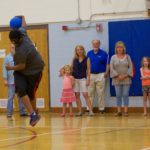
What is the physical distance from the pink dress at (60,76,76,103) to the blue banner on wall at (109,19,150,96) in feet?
3.79

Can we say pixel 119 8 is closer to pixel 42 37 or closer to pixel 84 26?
pixel 84 26

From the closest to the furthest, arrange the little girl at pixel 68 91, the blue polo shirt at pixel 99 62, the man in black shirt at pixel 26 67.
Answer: the man in black shirt at pixel 26 67 < the little girl at pixel 68 91 < the blue polo shirt at pixel 99 62

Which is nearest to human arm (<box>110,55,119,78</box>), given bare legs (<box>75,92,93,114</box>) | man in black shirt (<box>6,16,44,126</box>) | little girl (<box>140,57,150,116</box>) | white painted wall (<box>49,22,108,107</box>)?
little girl (<box>140,57,150,116</box>)

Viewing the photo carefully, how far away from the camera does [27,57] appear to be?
7117 mm

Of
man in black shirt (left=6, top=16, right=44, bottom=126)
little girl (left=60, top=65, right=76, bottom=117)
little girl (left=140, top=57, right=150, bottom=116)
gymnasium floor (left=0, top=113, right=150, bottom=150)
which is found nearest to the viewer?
gymnasium floor (left=0, top=113, right=150, bottom=150)

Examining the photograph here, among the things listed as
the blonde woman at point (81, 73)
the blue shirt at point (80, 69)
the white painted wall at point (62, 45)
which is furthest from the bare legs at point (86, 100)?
the white painted wall at point (62, 45)

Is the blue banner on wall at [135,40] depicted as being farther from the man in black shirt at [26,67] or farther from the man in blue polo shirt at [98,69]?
the man in black shirt at [26,67]

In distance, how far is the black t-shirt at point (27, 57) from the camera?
7078 millimetres

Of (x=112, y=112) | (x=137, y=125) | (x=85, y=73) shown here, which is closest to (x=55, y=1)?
(x=85, y=73)

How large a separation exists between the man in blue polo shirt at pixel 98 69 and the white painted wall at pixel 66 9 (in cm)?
99

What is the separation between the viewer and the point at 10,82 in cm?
1148

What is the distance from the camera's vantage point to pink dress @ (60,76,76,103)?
11.6 metres

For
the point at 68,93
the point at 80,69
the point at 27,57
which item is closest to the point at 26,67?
the point at 27,57

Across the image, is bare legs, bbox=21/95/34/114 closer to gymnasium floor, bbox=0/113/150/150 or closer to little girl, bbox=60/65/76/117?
gymnasium floor, bbox=0/113/150/150
